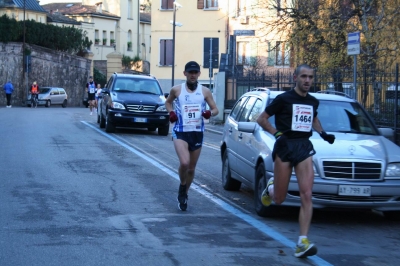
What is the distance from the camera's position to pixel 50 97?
55.9 meters

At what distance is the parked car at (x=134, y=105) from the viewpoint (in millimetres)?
22016

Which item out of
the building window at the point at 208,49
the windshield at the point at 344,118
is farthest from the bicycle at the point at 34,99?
the windshield at the point at 344,118

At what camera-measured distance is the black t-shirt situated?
7348 millimetres

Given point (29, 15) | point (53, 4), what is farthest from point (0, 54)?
point (53, 4)

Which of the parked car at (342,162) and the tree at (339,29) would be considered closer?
the parked car at (342,162)

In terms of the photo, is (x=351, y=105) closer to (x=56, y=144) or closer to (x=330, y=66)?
(x=56, y=144)

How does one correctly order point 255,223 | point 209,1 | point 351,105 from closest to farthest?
point 255,223, point 351,105, point 209,1

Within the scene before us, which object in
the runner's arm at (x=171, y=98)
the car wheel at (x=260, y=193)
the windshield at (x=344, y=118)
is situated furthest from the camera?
the windshield at (x=344, y=118)

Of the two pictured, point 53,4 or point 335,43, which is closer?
point 335,43

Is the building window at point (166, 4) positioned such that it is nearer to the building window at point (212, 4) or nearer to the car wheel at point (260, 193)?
the building window at point (212, 4)

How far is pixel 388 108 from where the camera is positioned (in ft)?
58.2

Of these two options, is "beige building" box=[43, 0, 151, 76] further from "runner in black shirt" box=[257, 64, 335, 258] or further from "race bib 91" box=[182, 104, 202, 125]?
"runner in black shirt" box=[257, 64, 335, 258]

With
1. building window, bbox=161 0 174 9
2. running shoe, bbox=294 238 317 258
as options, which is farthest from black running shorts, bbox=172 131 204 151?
building window, bbox=161 0 174 9

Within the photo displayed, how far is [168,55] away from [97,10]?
111 ft
